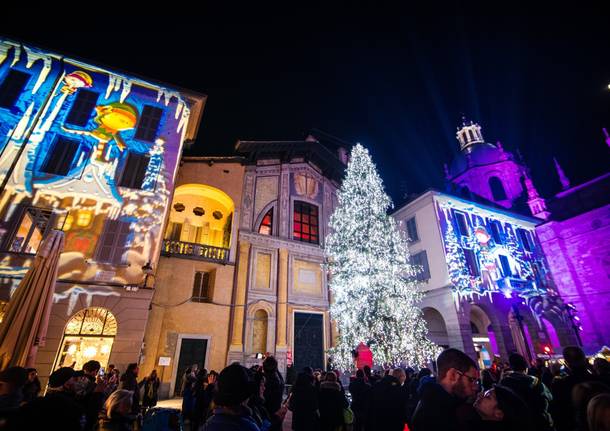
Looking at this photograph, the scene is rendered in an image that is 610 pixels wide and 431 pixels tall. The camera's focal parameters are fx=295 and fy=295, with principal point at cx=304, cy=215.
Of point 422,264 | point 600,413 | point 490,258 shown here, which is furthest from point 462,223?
point 600,413

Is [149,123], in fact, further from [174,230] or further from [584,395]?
[584,395]

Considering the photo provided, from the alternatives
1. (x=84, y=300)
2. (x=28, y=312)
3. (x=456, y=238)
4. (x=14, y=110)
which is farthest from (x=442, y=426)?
(x=456, y=238)

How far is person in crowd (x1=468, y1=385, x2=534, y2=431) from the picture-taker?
2125 mm

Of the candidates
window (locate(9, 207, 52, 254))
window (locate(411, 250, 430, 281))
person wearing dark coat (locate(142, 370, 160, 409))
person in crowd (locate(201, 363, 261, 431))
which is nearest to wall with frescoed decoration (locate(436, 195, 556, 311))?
window (locate(411, 250, 430, 281))

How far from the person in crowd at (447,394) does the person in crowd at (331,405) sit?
10.7 ft

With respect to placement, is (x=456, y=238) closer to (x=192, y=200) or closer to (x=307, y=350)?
(x=307, y=350)

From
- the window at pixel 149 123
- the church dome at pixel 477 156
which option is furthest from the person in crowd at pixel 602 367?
the church dome at pixel 477 156

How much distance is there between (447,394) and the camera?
248cm

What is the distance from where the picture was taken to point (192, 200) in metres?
19.0

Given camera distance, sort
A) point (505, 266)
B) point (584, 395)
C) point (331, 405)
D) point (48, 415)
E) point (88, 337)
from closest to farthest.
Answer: point (48, 415) < point (584, 395) < point (331, 405) < point (88, 337) < point (505, 266)

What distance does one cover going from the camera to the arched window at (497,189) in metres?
38.9

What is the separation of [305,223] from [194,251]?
25.0 ft

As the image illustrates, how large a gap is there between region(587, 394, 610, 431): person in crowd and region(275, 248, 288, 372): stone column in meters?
14.6

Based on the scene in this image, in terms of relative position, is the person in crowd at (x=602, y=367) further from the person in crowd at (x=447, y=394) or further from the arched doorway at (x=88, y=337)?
the arched doorway at (x=88, y=337)
